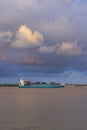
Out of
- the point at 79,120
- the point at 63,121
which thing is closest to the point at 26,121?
the point at 63,121

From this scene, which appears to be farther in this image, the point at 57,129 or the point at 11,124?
the point at 11,124

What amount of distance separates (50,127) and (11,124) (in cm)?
665

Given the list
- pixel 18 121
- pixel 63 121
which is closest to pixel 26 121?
pixel 18 121

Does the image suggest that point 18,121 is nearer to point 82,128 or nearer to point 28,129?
point 28,129

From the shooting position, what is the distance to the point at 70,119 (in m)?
52.1

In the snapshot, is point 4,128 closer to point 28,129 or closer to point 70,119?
point 28,129

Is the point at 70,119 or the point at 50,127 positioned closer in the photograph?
the point at 50,127

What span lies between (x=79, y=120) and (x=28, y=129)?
13327mm

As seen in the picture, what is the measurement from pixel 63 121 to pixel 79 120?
320cm

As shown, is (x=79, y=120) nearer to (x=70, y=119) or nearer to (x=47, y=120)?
(x=70, y=119)

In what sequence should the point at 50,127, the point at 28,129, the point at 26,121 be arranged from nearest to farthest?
1. the point at 28,129
2. the point at 50,127
3. the point at 26,121

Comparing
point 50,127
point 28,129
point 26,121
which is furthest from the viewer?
point 26,121

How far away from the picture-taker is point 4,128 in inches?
1654

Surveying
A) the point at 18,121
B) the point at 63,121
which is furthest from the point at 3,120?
the point at 63,121
